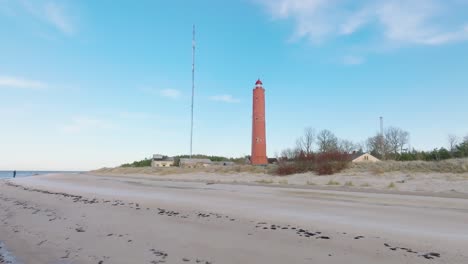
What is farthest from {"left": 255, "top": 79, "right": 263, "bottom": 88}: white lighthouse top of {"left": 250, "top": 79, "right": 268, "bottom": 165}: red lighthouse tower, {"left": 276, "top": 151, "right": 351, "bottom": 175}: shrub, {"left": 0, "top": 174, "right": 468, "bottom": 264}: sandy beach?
{"left": 0, "top": 174, "right": 468, "bottom": 264}: sandy beach

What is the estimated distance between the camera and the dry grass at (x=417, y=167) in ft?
76.2

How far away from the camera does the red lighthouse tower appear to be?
4778cm

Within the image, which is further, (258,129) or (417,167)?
(258,129)

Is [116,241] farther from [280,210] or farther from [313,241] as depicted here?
[280,210]

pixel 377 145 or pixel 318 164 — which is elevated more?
pixel 377 145

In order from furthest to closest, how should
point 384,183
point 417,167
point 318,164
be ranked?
point 318,164 → point 417,167 → point 384,183

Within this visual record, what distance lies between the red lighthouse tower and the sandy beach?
3464 cm

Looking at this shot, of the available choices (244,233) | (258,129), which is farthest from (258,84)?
(244,233)

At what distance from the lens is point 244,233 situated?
8.13 metres

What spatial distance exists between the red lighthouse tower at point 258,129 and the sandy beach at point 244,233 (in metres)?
34.6

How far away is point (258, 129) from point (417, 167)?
24592 mm

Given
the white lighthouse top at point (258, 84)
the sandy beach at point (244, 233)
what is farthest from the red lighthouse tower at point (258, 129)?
the sandy beach at point (244, 233)

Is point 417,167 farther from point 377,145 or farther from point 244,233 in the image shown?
point 377,145

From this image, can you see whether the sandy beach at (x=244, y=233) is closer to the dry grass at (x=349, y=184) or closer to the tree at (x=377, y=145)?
the dry grass at (x=349, y=184)
